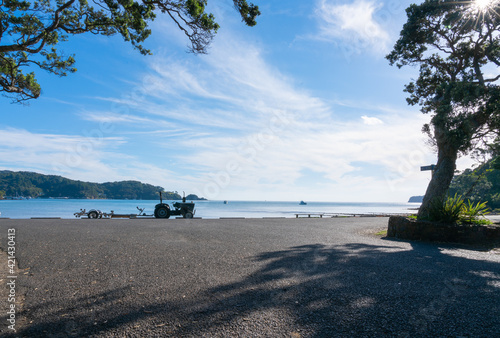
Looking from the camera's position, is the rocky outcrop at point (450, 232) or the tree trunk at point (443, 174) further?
the tree trunk at point (443, 174)

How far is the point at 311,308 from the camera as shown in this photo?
3.06m

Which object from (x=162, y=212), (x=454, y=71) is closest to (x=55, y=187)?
(x=162, y=212)

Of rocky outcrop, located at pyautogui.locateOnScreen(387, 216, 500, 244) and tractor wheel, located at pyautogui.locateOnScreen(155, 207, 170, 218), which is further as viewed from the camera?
tractor wheel, located at pyautogui.locateOnScreen(155, 207, 170, 218)

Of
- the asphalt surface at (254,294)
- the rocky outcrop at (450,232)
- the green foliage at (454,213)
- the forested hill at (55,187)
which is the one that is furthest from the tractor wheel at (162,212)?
the forested hill at (55,187)

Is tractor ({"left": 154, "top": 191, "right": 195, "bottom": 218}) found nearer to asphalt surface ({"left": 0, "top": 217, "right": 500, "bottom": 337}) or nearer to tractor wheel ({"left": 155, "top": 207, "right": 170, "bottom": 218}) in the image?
tractor wheel ({"left": 155, "top": 207, "right": 170, "bottom": 218})

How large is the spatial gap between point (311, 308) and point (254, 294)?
781 millimetres

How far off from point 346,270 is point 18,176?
128m

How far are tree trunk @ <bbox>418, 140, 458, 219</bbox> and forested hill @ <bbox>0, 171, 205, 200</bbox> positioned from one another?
73537mm

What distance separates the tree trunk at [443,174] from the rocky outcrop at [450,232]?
195cm

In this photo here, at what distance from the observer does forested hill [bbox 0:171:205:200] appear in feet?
317

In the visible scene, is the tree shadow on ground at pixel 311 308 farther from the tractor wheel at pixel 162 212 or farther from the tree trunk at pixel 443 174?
the tractor wheel at pixel 162 212

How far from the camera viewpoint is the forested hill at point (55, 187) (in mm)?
96525

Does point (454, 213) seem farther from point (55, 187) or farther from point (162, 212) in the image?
point (55, 187)

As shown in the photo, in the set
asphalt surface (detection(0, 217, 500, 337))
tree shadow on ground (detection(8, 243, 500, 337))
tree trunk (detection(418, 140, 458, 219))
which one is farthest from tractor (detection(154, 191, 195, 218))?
tree shadow on ground (detection(8, 243, 500, 337))
